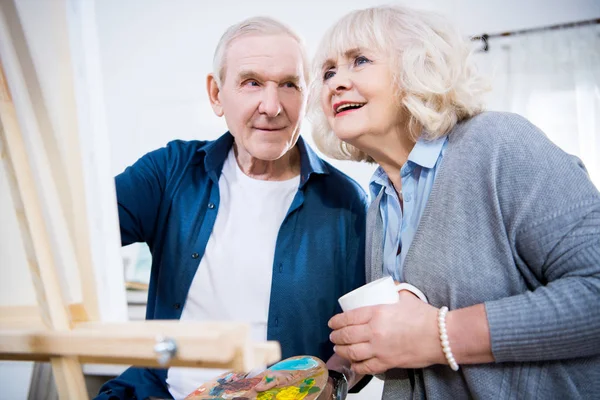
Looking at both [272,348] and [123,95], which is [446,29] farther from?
[123,95]

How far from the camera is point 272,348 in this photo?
48cm

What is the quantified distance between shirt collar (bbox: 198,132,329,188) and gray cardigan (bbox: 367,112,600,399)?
505mm

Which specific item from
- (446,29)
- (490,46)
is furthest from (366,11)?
(490,46)

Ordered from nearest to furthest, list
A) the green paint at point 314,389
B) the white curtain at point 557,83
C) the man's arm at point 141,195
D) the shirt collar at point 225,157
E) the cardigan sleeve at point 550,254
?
the cardigan sleeve at point 550,254, the green paint at point 314,389, the man's arm at point 141,195, the shirt collar at point 225,157, the white curtain at point 557,83

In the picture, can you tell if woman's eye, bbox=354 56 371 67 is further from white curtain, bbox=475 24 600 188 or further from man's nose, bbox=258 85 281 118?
white curtain, bbox=475 24 600 188

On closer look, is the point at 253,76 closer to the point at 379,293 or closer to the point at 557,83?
the point at 379,293

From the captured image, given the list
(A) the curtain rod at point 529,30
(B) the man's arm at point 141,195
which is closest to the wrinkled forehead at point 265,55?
(B) the man's arm at point 141,195

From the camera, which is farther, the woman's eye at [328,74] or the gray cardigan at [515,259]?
the woman's eye at [328,74]

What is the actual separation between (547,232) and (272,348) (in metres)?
0.44

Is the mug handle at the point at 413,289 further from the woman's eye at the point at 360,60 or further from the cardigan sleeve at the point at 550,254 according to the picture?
the woman's eye at the point at 360,60

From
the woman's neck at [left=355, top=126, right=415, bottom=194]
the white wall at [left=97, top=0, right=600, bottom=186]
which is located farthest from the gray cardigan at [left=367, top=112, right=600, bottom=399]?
the white wall at [left=97, top=0, right=600, bottom=186]

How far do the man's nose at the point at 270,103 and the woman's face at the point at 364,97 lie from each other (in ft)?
0.82

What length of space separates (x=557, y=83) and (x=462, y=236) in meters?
2.06

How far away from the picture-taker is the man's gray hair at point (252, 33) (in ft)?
3.91
